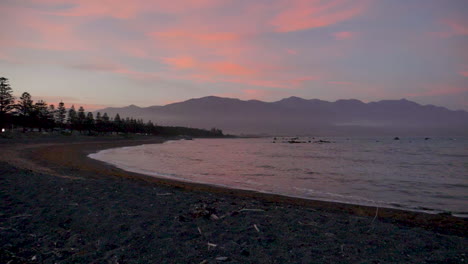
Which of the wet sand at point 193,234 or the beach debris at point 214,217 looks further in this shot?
the beach debris at point 214,217

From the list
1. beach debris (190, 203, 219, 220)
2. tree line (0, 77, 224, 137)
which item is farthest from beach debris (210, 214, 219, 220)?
tree line (0, 77, 224, 137)

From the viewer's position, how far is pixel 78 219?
6875 millimetres

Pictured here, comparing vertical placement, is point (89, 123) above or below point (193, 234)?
above

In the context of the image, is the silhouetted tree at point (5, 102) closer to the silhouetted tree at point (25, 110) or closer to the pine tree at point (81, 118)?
the silhouetted tree at point (25, 110)

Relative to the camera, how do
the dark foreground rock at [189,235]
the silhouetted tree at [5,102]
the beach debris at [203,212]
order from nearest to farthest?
1. the dark foreground rock at [189,235]
2. the beach debris at [203,212]
3. the silhouetted tree at [5,102]

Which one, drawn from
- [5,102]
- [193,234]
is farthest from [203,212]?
[5,102]

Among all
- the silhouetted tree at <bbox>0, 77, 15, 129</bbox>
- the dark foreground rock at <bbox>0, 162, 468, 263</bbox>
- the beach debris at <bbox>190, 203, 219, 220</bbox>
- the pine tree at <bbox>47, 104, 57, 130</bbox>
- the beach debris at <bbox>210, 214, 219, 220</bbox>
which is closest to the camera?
the dark foreground rock at <bbox>0, 162, 468, 263</bbox>

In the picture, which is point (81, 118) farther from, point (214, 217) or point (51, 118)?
point (214, 217)

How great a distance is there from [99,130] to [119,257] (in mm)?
128014

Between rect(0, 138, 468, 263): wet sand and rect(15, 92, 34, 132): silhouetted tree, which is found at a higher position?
rect(15, 92, 34, 132): silhouetted tree

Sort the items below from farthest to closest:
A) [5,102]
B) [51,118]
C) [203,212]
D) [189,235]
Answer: [51,118]
[5,102]
[203,212]
[189,235]

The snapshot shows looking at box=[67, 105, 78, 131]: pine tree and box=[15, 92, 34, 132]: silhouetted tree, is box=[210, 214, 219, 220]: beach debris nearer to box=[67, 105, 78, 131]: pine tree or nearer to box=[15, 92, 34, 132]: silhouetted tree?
box=[15, 92, 34, 132]: silhouetted tree

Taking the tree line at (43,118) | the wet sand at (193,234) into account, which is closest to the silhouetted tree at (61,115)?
the tree line at (43,118)

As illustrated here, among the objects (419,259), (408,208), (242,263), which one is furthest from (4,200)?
(408,208)
